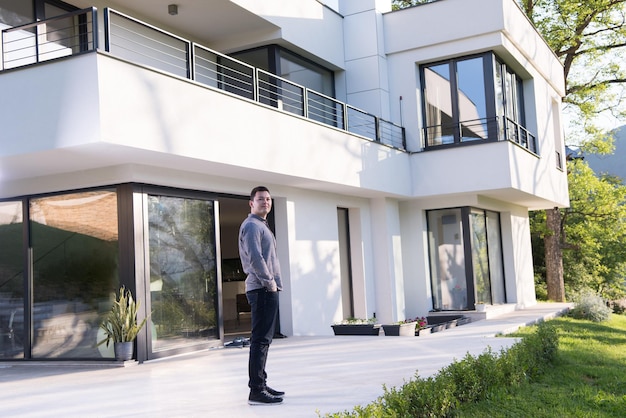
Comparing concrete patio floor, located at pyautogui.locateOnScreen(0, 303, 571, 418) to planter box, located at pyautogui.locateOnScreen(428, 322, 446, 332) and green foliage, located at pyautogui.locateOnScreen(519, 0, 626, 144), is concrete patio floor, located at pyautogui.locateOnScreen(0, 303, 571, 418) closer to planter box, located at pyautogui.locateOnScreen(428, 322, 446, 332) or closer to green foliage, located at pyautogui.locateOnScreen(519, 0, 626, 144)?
planter box, located at pyautogui.locateOnScreen(428, 322, 446, 332)

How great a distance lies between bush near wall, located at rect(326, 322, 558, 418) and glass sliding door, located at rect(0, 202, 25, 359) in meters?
6.51

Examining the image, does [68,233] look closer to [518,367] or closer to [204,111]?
[204,111]

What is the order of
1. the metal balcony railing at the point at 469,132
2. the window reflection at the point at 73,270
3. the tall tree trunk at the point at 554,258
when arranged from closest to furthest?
1. the window reflection at the point at 73,270
2. the metal balcony railing at the point at 469,132
3. the tall tree trunk at the point at 554,258

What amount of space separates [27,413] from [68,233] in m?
4.29

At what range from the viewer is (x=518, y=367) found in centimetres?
748

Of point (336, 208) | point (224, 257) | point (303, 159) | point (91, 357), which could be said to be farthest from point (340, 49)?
point (91, 357)

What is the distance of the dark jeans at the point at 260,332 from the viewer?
5.72 m

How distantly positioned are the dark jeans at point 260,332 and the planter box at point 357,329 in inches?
240

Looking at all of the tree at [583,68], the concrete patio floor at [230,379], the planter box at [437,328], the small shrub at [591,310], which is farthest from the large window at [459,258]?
the tree at [583,68]

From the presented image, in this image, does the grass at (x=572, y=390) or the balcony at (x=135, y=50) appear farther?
the balcony at (x=135, y=50)

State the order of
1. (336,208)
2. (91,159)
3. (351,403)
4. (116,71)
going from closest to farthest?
(351,403), (116,71), (91,159), (336,208)

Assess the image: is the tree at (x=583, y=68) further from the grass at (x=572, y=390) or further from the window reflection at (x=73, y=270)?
the window reflection at (x=73, y=270)

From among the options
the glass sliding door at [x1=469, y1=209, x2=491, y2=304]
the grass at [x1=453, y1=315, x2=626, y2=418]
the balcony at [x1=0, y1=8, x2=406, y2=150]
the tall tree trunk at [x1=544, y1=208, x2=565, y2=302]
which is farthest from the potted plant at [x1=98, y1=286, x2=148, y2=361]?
the tall tree trunk at [x1=544, y1=208, x2=565, y2=302]

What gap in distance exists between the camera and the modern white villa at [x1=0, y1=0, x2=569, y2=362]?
873cm
